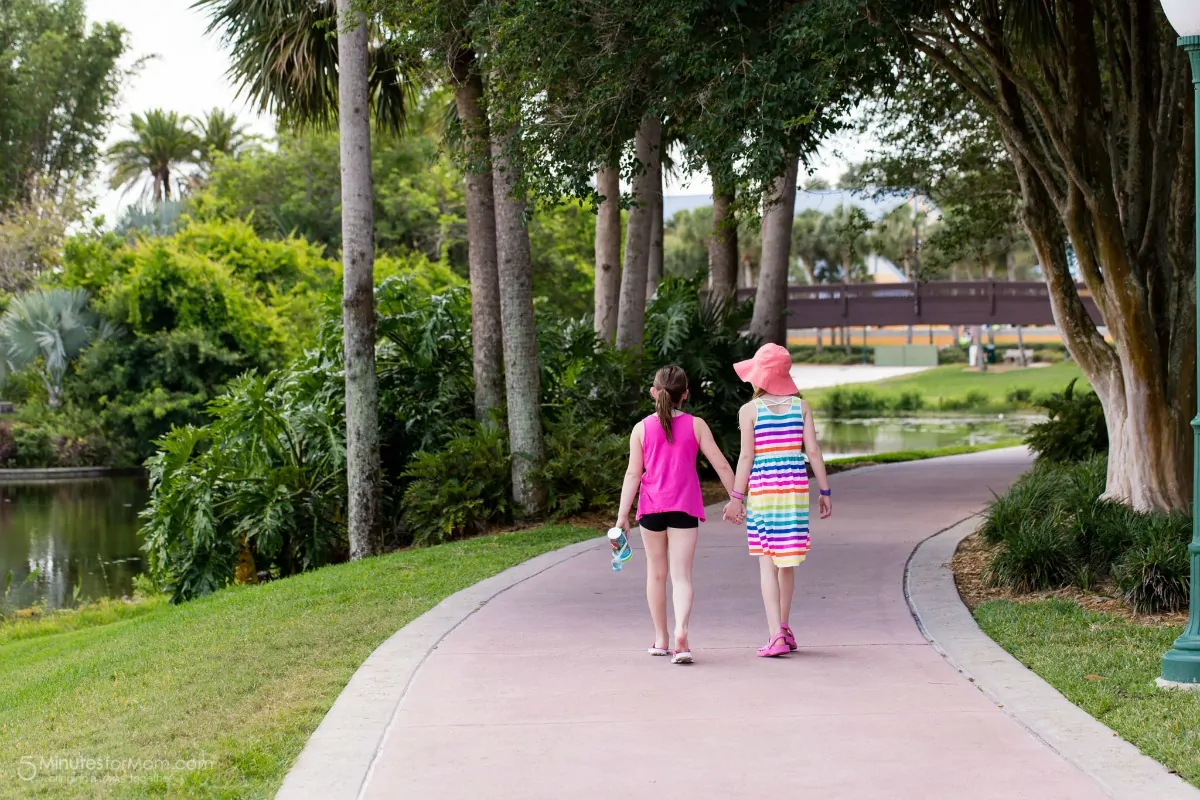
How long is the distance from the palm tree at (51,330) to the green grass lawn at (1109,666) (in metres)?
34.7

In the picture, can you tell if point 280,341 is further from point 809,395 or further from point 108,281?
point 809,395

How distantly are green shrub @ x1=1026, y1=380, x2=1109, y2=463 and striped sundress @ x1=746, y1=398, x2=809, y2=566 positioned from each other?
34.1 feet

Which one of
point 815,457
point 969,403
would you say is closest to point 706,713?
point 815,457

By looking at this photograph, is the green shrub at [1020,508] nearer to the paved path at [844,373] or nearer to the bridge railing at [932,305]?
the bridge railing at [932,305]

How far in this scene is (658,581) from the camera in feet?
24.3

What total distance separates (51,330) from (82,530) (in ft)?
54.2

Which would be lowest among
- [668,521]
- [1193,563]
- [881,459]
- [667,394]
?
[881,459]

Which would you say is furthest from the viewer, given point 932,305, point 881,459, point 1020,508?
point 932,305

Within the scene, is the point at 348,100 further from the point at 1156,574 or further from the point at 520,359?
the point at 1156,574

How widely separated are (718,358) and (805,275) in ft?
272

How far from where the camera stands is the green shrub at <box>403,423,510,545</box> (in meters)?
13.9

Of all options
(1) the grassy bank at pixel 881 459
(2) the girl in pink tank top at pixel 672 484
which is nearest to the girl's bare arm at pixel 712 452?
(2) the girl in pink tank top at pixel 672 484

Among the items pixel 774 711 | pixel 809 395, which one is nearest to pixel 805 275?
pixel 809 395

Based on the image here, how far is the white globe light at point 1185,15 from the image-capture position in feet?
20.9
